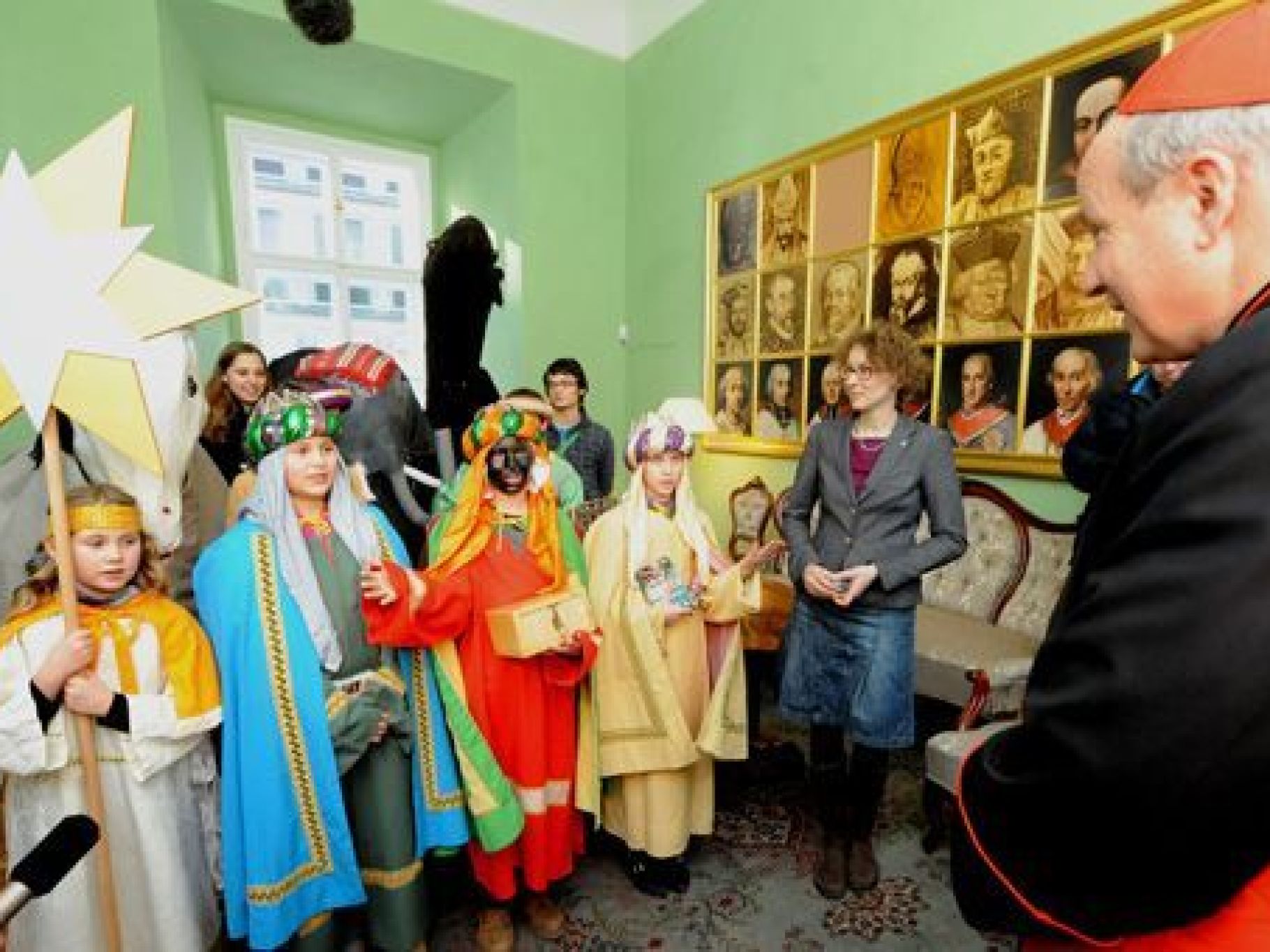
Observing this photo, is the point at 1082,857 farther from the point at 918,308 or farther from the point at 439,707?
the point at 918,308

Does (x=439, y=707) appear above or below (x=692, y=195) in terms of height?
below

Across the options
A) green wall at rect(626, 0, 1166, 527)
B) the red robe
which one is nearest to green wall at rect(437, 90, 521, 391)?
green wall at rect(626, 0, 1166, 527)

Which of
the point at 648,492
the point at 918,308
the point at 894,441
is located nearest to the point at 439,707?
the point at 648,492

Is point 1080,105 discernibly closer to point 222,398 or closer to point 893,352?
point 893,352

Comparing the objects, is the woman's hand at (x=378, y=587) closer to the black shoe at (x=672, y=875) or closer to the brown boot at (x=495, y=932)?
the brown boot at (x=495, y=932)

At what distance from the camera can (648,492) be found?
2459mm

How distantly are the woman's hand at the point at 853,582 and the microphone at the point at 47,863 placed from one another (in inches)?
78.0

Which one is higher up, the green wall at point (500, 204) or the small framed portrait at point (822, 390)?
the green wall at point (500, 204)

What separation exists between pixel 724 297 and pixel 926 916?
400 cm

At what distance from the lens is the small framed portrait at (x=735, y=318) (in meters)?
4.80

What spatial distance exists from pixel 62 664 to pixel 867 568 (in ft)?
7.12

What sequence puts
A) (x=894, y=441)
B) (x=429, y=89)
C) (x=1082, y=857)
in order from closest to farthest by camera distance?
(x=1082, y=857) < (x=894, y=441) < (x=429, y=89)

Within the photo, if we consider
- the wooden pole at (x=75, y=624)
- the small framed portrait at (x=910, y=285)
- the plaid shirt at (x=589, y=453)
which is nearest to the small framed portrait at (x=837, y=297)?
the small framed portrait at (x=910, y=285)

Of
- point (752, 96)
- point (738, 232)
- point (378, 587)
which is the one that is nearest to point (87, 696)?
point (378, 587)
